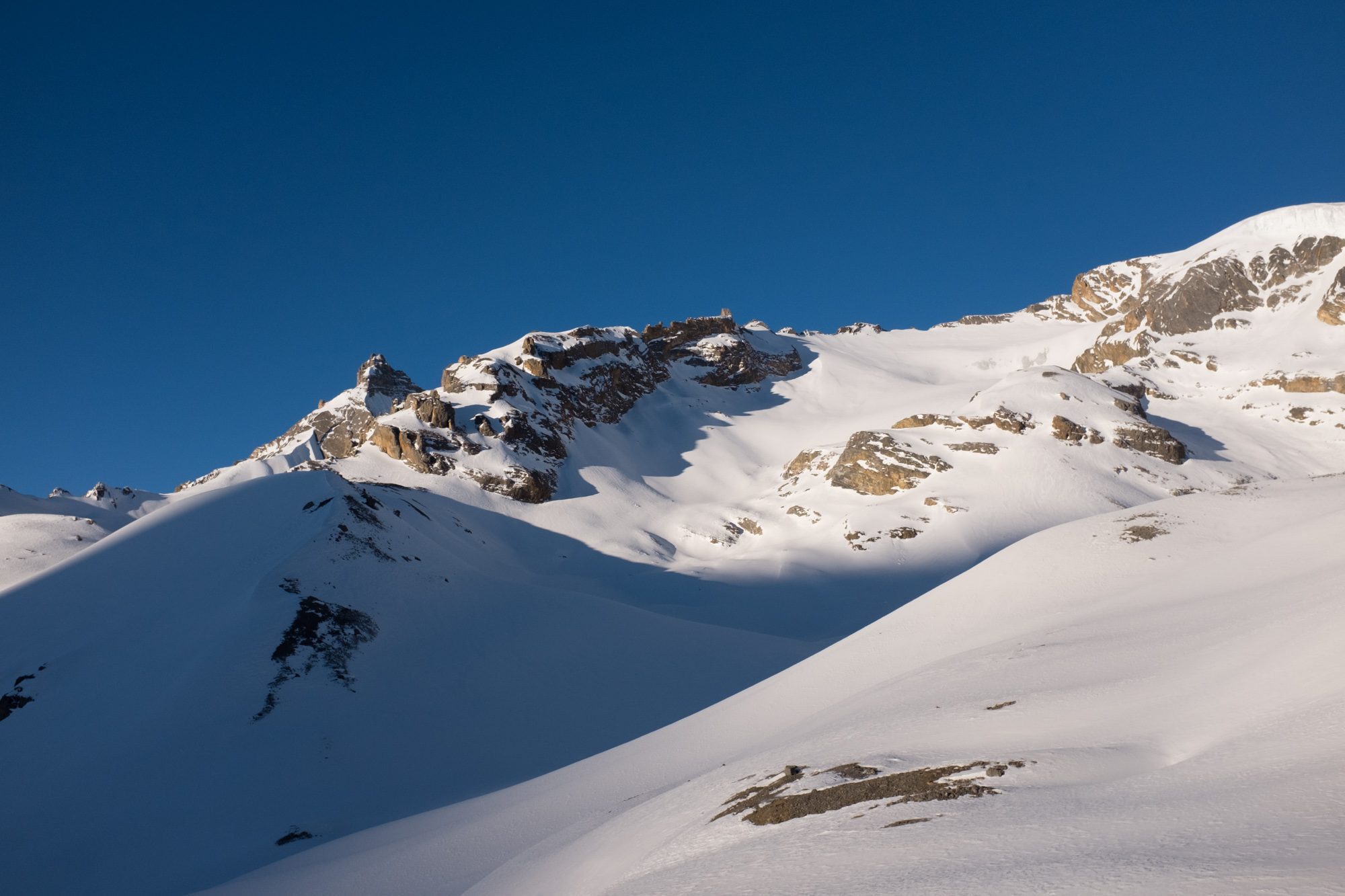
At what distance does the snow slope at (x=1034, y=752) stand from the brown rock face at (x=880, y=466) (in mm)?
57503

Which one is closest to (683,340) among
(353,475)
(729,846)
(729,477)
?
(729,477)

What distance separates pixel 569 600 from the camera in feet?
146

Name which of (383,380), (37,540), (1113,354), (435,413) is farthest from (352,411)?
(1113,354)

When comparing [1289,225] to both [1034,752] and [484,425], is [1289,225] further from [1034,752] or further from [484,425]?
[1034,752]

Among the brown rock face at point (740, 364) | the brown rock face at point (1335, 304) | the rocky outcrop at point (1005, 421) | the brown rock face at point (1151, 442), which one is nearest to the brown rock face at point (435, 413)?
the brown rock face at point (740, 364)

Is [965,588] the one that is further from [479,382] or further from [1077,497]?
[479,382]

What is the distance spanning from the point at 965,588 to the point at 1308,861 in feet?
56.6

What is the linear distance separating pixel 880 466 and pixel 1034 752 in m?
75.5

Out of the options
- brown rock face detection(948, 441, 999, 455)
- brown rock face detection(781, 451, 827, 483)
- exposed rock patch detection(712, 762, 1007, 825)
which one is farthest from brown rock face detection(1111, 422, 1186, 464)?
exposed rock patch detection(712, 762, 1007, 825)

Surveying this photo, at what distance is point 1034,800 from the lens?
8.12 metres

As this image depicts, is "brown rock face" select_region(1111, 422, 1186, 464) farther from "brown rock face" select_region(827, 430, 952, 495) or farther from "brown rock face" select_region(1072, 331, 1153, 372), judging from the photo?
"brown rock face" select_region(1072, 331, 1153, 372)

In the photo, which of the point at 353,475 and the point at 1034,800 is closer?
→ the point at 1034,800

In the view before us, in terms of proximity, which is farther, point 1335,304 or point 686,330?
point 686,330

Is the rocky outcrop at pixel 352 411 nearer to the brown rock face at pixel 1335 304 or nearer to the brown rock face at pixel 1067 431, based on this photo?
the brown rock face at pixel 1067 431
